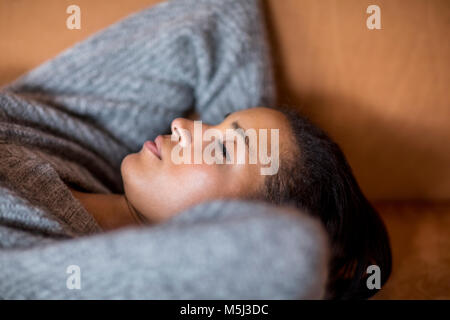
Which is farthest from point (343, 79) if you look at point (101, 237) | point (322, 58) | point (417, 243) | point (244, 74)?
point (101, 237)

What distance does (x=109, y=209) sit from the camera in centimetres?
72

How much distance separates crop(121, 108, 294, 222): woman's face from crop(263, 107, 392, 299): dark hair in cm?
4

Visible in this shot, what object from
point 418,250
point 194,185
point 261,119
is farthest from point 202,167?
point 418,250

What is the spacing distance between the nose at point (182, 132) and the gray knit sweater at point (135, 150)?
0.15 m

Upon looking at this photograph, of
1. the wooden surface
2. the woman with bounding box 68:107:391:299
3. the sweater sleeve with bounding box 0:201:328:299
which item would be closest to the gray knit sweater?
the sweater sleeve with bounding box 0:201:328:299

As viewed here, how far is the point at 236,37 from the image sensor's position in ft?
2.81

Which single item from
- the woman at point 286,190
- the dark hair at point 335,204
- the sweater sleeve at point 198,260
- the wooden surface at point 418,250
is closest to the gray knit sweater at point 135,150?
the sweater sleeve at point 198,260

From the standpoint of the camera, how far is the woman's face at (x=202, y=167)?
0.64m

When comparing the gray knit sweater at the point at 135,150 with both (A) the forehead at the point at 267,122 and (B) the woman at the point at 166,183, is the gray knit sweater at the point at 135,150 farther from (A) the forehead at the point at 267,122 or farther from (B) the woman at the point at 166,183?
(A) the forehead at the point at 267,122

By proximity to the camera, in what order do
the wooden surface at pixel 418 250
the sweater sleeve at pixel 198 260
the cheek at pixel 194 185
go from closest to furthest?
the sweater sleeve at pixel 198 260 < the cheek at pixel 194 185 < the wooden surface at pixel 418 250

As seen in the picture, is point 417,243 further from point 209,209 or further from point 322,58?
point 209,209

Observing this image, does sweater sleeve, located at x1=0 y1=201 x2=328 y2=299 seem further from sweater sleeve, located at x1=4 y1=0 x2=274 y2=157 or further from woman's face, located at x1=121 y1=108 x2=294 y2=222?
sweater sleeve, located at x1=4 y1=0 x2=274 y2=157

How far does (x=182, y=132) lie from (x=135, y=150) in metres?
0.23

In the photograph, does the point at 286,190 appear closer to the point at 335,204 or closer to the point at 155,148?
the point at 335,204
